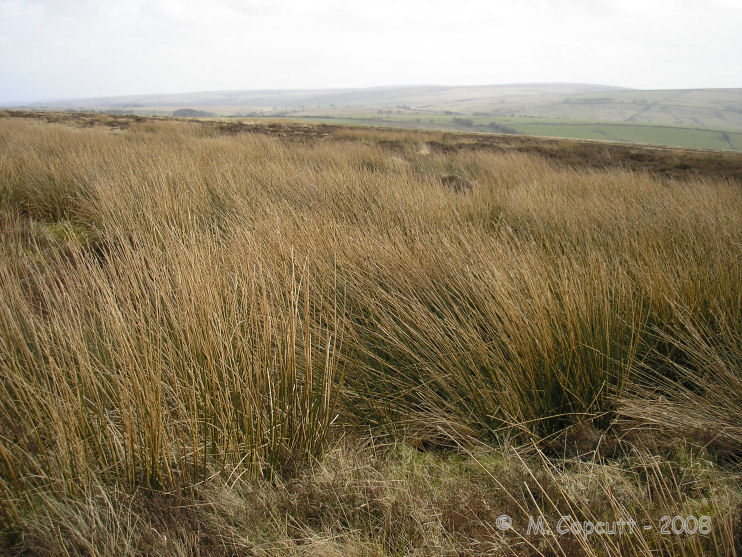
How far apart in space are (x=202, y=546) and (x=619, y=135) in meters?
86.0

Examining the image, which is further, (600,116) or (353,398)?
(600,116)

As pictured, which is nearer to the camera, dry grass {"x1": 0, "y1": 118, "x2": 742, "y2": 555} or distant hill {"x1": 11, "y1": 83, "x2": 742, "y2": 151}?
dry grass {"x1": 0, "y1": 118, "x2": 742, "y2": 555}

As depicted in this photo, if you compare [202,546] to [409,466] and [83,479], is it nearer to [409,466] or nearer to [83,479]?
[83,479]

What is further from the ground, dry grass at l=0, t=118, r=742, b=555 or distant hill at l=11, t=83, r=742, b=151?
distant hill at l=11, t=83, r=742, b=151

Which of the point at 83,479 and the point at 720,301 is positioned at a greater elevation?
the point at 720,301

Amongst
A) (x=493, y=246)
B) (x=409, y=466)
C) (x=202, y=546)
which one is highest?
(x=493, y=246)

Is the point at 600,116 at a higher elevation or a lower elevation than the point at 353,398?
higher

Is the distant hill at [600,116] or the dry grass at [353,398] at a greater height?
the distant hill at [600,116]

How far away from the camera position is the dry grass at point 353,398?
3.44 ft

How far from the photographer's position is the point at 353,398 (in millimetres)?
1754

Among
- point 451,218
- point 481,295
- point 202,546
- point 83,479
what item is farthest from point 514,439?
point 451,218

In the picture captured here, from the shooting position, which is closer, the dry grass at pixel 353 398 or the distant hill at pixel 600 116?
the dry grass at pixel 353 398

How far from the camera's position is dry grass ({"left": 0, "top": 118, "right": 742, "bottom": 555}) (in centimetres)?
105

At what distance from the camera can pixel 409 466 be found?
144 centimetres
